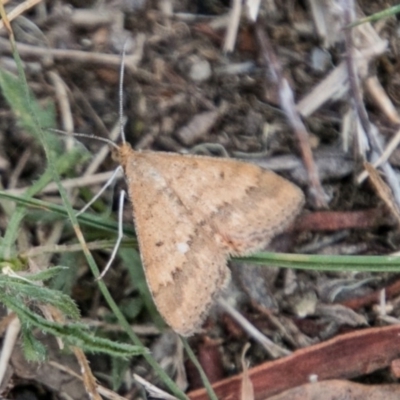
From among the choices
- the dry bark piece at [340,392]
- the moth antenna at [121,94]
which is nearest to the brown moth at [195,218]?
the moth antenna at [121,94]

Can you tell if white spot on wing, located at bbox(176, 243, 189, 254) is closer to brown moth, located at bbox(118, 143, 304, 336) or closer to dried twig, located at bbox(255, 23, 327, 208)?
brown moth, located at bbox(118, 143, 304, 336)

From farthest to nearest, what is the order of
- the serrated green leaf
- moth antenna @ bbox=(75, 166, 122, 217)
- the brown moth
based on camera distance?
moth antenna @ bbox=(75, 166, 122, 217), the brown moth, the serrated green leaf

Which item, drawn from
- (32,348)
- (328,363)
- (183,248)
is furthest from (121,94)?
(328,363)

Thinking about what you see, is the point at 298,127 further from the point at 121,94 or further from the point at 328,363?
the point at 328,363

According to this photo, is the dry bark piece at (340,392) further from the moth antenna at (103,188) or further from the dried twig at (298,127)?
the moth antenna at (103,188)

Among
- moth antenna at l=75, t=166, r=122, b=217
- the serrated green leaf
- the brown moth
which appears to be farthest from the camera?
moth antenna at l=75, t=166, r=122, b=217

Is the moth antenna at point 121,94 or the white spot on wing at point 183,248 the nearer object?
the white spot on wing at point 183,248

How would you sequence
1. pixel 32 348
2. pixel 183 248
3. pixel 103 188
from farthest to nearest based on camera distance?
pixel 103 188
pixel 183 248
pixel 32 348

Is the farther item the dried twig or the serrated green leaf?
the dried twig

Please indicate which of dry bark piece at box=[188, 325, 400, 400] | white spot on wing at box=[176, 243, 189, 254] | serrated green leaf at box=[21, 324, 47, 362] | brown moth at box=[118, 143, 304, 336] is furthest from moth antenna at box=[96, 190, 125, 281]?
dry bark piece at box=[188, 325, 400, 400]
